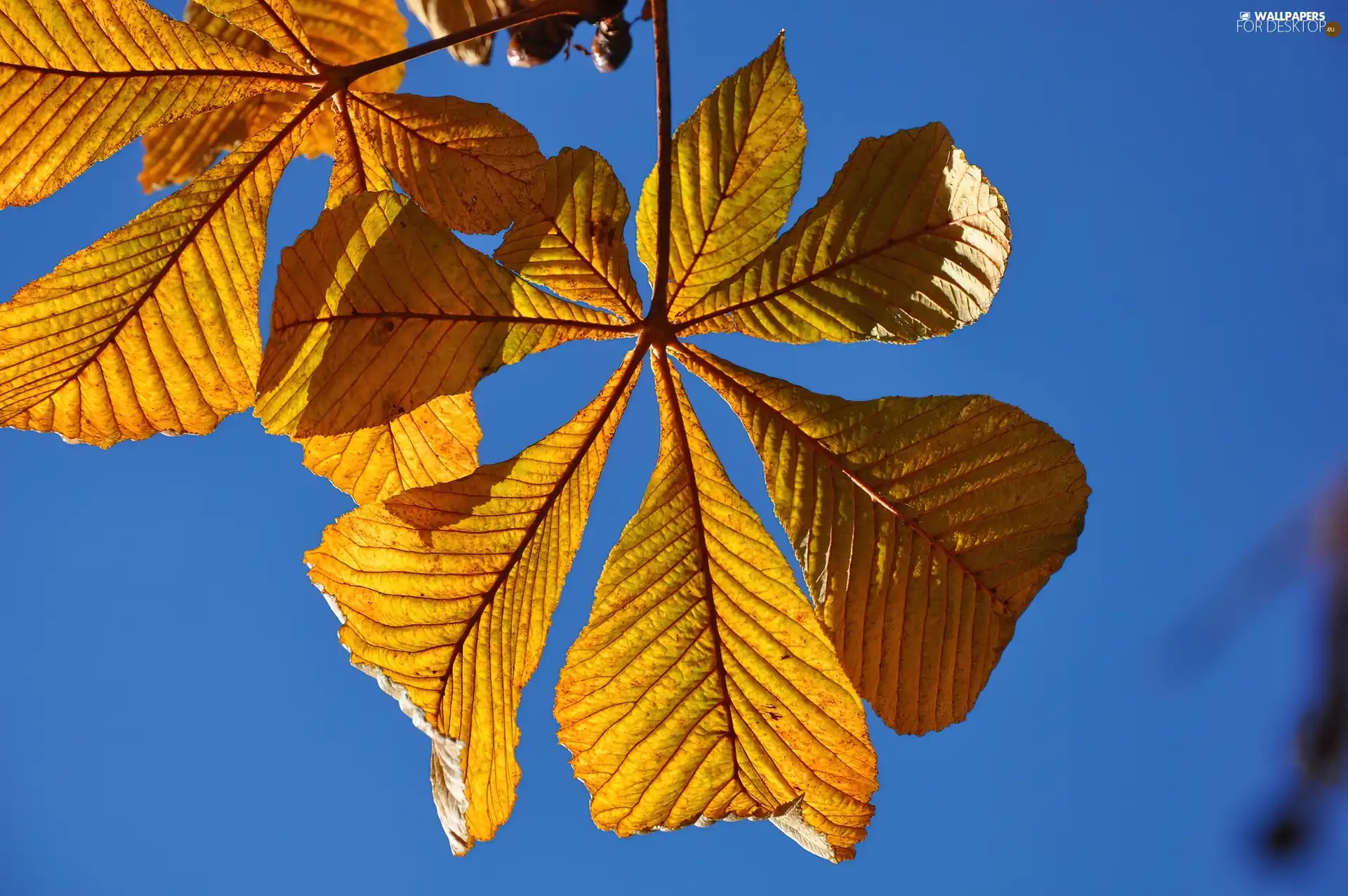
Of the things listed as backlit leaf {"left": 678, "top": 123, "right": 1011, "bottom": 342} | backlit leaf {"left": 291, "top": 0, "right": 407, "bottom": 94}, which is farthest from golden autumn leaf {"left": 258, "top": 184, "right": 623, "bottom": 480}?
backlit leaf {"left": 291, "top": 0, "right": 407, "bottom": 94}

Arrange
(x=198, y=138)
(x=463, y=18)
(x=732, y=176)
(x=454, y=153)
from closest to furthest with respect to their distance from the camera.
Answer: (x=732, y=176) → (x=454, y=153) → (x=463, y=18) → (x=198, y=138)

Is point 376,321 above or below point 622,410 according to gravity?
→ above

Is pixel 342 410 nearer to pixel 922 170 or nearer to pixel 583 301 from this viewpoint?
pixel 583 301

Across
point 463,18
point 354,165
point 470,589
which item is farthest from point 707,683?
point 463,18

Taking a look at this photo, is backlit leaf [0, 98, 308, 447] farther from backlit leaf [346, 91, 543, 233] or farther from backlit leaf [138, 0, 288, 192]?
backlit leaf [138, 0, 288, 192]

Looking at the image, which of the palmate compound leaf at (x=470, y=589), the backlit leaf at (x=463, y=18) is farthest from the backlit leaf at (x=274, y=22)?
the palmate compound leaf at (x=470, y=589)

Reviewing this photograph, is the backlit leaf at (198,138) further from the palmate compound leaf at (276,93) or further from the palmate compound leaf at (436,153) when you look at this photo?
the palmate compound leaf at (436,153)

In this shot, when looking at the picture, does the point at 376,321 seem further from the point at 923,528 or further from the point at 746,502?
the point at 923,528
